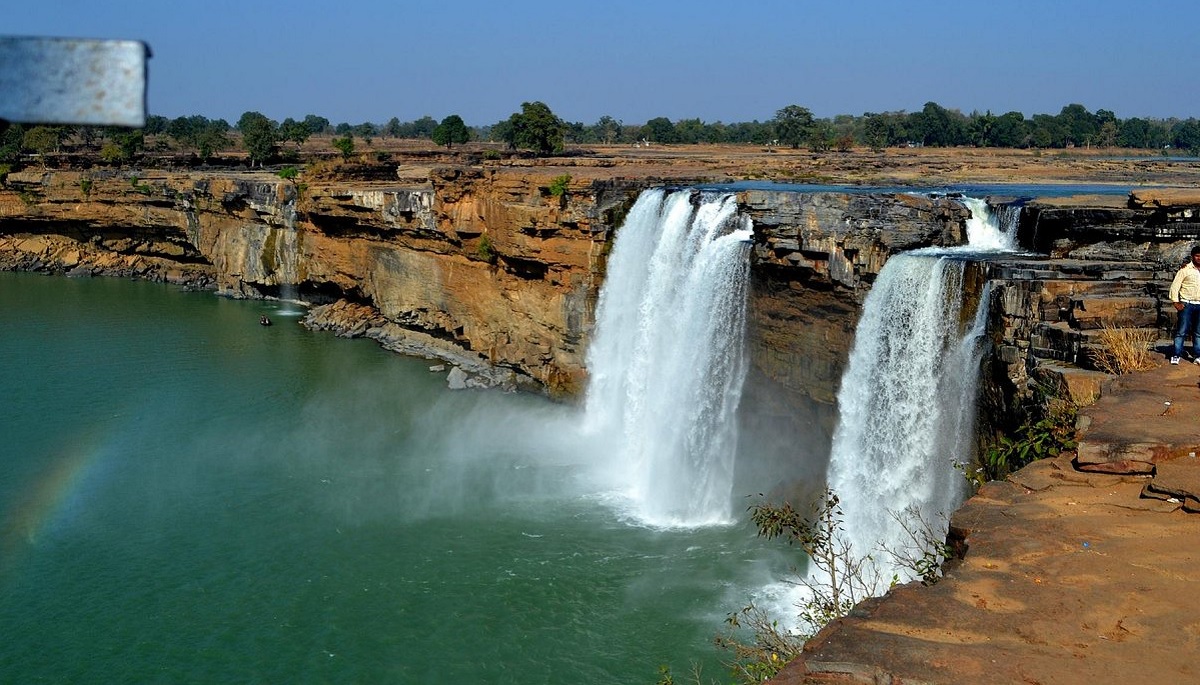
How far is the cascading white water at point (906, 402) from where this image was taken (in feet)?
39.2

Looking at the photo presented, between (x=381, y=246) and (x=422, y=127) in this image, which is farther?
(x=422, y=127)

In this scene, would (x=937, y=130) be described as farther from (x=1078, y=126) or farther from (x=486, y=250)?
(x=486, y=250)

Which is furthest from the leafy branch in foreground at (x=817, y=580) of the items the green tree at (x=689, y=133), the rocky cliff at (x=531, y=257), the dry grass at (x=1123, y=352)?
the green tree at (x=689, y=133)

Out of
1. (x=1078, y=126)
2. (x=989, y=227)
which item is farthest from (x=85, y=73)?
(x=1078, y=126)

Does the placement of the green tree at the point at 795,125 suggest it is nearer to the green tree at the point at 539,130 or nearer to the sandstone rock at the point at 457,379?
the green tree at the point at 539,130

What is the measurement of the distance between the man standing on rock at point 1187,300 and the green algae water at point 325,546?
238 inches

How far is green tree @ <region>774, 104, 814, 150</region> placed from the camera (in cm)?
4988

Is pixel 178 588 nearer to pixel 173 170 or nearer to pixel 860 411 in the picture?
pixel 860 411

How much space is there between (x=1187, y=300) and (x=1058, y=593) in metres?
5.13

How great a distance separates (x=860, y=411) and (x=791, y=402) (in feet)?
8.54

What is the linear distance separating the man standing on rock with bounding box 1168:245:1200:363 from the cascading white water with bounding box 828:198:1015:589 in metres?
2.16

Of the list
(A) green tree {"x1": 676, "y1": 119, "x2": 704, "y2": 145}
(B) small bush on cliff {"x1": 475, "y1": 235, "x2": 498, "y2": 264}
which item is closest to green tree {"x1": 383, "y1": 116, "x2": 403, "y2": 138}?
(A) green tree {"x1": 676, "y1": 119, "x2": 704, "y2": 145}

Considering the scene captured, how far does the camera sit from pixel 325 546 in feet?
47.6

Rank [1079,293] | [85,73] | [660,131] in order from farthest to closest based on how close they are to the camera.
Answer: [660,131] → [1079,293] → [85,73]
